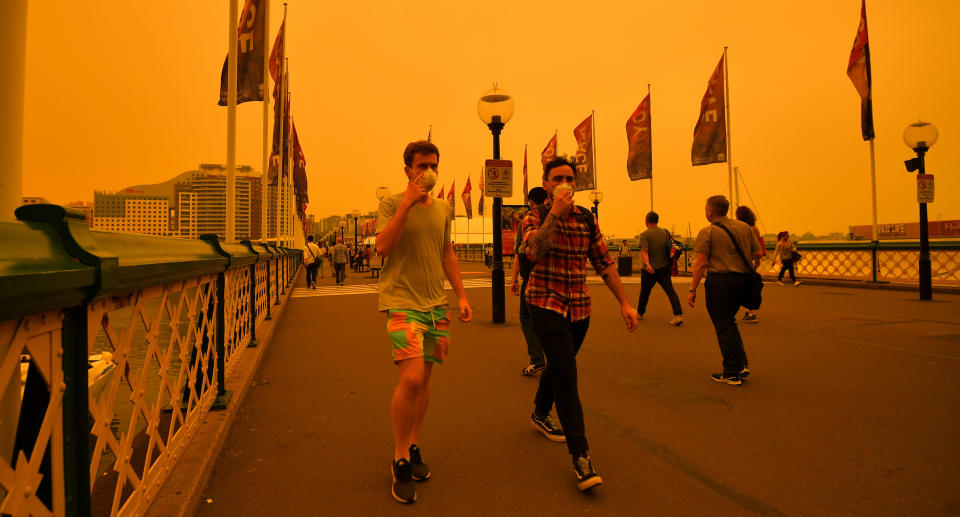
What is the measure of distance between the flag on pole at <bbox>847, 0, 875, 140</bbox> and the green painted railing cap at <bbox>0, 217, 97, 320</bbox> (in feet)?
65.7

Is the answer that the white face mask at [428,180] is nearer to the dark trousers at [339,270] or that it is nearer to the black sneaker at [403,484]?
the black sneaker at [403,484]

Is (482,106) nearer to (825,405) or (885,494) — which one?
(825,405)

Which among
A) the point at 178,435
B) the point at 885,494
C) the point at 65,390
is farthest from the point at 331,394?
the point at 885,494

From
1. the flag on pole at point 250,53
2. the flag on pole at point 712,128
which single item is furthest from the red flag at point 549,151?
the flag on pole at point 250,53

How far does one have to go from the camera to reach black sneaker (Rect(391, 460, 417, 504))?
3.01 meters

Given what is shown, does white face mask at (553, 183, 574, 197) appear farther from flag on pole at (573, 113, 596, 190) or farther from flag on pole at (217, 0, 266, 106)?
flag on pole at (573, 113, 596, 190)

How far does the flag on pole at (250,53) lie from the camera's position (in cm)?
1017

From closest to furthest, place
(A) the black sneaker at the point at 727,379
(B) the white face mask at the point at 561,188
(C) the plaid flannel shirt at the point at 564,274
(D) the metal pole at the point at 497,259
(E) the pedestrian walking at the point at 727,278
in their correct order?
(B) the white face mask at the point at 561,188 < (C) the plaid flannel shirt at the point at 564,274 < (A) the black sneaker at the point at 727,379 < (E) the pedestrian walking at the point at 727,278 < (D) the metal pole at the point at 497,259

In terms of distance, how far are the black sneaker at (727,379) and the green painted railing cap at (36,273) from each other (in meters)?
5.37

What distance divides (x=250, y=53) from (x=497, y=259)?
5.92 metres

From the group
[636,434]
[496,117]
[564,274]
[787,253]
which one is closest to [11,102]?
[564,274]

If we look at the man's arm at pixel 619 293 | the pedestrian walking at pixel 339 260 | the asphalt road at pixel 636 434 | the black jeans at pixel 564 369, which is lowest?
the asphalt road at pixel 636 434

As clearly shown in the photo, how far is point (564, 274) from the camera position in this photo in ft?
11.4

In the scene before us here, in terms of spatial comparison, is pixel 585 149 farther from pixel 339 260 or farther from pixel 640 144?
pixel 339 260
